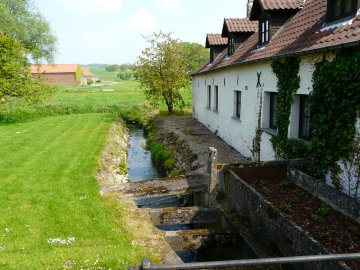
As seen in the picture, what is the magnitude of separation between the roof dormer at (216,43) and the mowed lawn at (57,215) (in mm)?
10742

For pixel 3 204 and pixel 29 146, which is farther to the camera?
pixel 29 146

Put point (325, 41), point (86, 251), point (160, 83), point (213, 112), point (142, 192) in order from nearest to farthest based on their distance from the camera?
point (86, 251), point (325, 41), point (142, 192), point (213, 112), point (160, 83)

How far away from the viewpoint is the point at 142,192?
30.7ft

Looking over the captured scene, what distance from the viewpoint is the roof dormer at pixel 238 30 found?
656 inches

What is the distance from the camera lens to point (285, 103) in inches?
385

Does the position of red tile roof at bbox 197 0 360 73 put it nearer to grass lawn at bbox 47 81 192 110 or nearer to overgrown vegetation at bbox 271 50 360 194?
overgrown vegetation at bbox 271 50 360 194

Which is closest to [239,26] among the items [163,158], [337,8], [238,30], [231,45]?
[238,30]

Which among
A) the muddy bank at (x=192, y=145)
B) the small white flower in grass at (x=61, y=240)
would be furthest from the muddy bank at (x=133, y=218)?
the muddy bank at (x=192, y=145)

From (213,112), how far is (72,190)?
11083 mm

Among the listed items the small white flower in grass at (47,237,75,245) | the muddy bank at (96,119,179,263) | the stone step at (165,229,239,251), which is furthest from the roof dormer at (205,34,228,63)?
the small white flower in grass at (47,237,75,245)

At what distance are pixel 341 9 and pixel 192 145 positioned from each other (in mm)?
8873

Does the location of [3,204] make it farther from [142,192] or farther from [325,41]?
[325,41]

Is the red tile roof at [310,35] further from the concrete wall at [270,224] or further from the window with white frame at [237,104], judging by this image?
the concrete wall at [270,224]

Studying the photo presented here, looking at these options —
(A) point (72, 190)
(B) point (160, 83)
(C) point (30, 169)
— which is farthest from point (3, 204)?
(B) point (160, 83)
